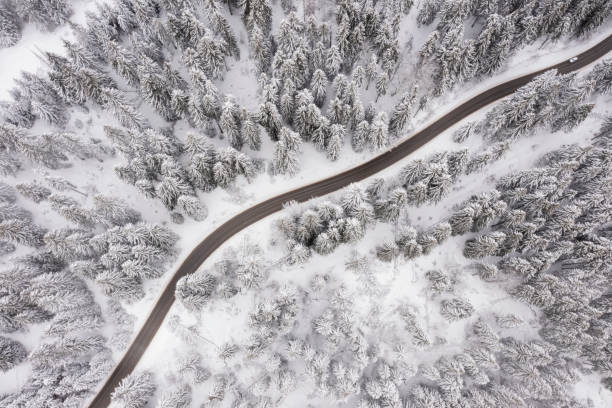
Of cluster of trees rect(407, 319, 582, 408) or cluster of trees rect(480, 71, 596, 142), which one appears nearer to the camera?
cluster of trees rect(407, 319, 582, 408)

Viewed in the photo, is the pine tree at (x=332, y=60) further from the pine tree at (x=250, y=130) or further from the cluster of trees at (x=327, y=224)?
the cluster of trees at (x=327, y=224)

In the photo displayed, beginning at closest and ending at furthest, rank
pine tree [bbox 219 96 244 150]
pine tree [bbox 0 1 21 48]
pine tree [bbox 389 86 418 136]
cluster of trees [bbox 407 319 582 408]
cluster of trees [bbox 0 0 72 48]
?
cluster of trees [bbox 407 319 582 408] < pine tree [bbox 219 96 244 150] < pine tree [bbox 389 86 418 136] < cluster of trees [bbox 0 0 72 48] < pine tree [bbox 0 1 21 48]

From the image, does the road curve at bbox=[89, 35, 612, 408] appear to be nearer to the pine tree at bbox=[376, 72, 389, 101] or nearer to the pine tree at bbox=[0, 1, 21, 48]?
the pine tree at bbox=[376, 72, 389, 101]

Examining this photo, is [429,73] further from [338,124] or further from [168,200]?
[168,200]

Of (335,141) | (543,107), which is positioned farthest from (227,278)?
(543,107)

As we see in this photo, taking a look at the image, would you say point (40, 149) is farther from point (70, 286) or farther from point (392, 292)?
point (392, 292)

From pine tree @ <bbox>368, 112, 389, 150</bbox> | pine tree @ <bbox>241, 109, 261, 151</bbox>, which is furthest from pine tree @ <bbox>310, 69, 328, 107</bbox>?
pine tree @ <bbox>241, 109, 261, 151</bbox>

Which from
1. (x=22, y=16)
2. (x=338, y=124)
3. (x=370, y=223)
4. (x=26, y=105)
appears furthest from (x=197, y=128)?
(x=22, y=16)
